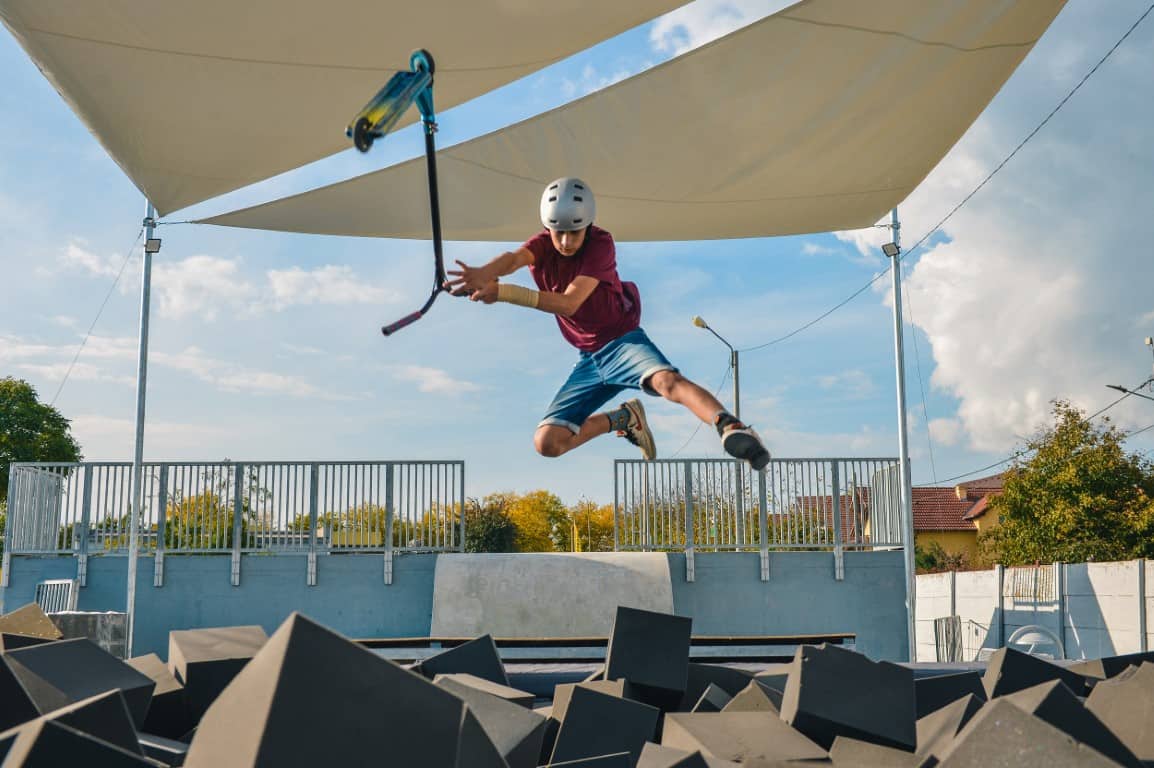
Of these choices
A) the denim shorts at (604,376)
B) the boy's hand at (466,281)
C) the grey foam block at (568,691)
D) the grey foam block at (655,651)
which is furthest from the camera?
the denim shorts at (604,376)

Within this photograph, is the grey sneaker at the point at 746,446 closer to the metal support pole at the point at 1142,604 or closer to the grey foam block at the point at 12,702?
the grey foam block at the point at 12,702

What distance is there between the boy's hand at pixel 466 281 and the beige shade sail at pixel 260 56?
5.03 ft

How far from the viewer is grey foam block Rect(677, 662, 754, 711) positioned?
7.54 feet

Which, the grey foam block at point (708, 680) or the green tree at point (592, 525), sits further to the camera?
the green tree at point (592, 525)

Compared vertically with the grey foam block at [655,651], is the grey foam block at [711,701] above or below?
below

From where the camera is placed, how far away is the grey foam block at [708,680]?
2.30 m

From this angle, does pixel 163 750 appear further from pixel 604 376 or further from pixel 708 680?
pixel 604 376

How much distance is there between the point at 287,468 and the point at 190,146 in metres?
5.76

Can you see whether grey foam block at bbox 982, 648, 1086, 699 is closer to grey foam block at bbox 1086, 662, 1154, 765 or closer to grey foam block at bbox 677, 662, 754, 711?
grey foam block at bbox 1086, 662, 1154, 765

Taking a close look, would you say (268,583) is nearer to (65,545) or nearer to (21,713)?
(65,545)

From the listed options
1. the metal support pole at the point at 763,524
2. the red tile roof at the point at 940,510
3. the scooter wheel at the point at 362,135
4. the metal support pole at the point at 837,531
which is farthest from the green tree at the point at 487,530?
the red tile roof at the point at 940,510

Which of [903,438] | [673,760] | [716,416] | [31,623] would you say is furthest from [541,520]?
[673,760]

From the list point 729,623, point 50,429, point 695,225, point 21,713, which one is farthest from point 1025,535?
point 50,429

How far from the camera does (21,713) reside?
130 centimetres
